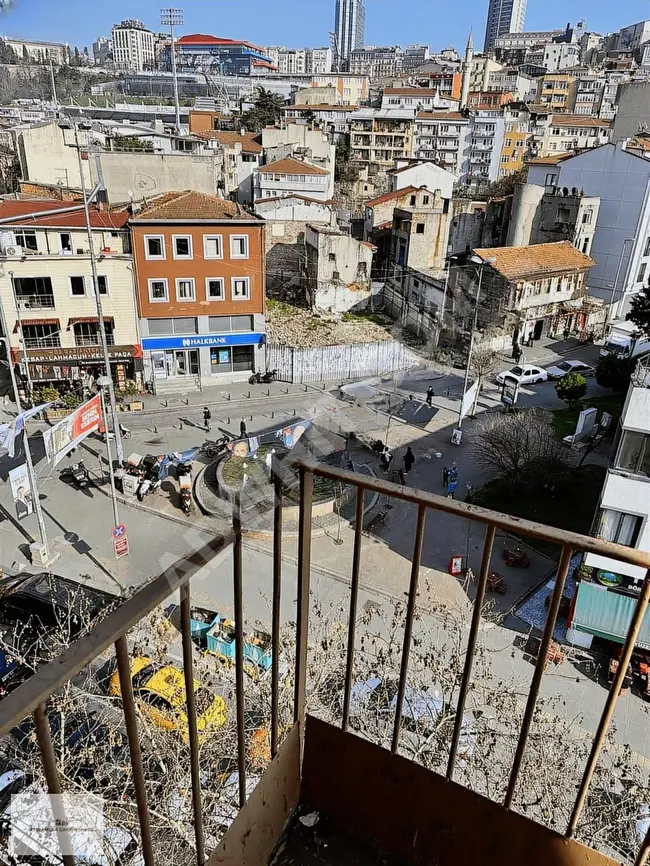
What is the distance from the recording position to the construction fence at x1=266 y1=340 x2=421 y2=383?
44.9 feet

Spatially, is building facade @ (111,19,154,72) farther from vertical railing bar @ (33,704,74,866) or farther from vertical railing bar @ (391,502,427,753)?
vertical railing bar @ (33,704,74,866)

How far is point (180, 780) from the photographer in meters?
3.50

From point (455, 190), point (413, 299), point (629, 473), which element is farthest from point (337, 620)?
point (455, 190)

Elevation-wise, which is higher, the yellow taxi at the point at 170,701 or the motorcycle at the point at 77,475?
the yellow taxi at the point at 170,701

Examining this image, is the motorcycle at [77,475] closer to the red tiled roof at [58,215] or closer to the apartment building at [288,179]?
the red tiled roof at [58,215]

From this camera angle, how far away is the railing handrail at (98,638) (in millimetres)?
767

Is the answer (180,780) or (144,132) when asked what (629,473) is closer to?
(180,780)

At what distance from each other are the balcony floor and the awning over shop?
17.0ft

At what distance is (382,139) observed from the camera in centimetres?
2638

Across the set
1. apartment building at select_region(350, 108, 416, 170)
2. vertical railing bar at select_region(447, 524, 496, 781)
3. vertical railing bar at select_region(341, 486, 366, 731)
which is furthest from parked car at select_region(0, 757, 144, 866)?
apartment building at select_region(350, 108, 416, 170)

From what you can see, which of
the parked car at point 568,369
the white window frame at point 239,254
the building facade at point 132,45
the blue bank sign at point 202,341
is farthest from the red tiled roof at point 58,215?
the parked car at point 568,369

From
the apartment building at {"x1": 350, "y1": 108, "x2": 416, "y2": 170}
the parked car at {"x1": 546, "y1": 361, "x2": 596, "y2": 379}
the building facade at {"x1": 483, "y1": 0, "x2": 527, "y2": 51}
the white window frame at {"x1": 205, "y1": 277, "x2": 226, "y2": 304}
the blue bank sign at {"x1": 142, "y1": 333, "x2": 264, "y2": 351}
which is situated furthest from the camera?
the building facade at {"x1": 483, "y1": 0, "x2": 527, "y2": 51}

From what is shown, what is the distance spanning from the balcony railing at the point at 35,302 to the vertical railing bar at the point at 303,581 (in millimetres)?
11291

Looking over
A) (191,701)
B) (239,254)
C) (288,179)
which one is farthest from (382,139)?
(191,701)
